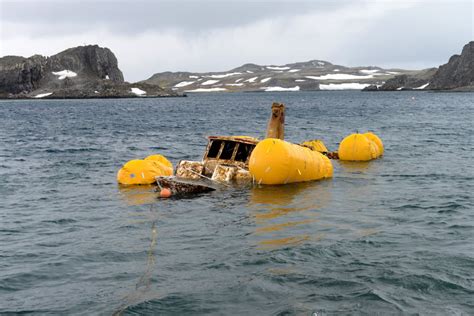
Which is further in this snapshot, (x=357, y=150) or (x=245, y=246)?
(x=357, y=150)

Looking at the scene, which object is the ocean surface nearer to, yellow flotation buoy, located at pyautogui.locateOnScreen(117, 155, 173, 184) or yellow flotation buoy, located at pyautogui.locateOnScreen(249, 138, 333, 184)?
yellow flotation buoy, located at pyautogui.locateOnScreen(249, 138, 333, 184)

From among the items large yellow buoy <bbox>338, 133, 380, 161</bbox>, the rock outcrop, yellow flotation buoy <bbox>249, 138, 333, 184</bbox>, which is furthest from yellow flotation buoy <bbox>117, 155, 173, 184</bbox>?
the rock outcrop

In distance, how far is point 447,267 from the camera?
11969 millimetres

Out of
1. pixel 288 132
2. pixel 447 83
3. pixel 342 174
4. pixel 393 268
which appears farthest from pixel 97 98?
pixel 393 268

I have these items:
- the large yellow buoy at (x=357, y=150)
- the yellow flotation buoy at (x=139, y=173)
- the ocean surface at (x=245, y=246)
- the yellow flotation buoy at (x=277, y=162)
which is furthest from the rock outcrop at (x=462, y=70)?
the yellow flotation buoy at (x=139, y=173)

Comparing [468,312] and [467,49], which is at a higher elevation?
[467,49]

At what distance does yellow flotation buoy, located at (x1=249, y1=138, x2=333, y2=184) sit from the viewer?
2091 cm

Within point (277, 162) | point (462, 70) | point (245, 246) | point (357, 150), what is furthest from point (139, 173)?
point (462, 70)

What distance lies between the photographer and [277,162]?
2105cm

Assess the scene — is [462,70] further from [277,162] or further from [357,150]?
[277,162]

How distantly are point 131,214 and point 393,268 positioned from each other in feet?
29.7

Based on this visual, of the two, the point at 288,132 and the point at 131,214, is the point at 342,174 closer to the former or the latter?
the point at 131,214

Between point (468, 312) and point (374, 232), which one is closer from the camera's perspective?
point (468, 312)

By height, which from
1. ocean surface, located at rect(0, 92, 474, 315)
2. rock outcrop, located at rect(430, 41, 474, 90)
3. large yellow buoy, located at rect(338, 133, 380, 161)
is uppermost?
rock outcrop, located at rect(430, 41, 474, 90)
